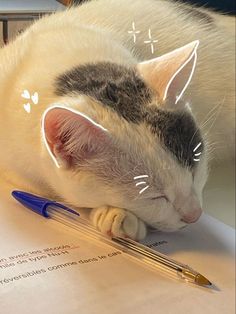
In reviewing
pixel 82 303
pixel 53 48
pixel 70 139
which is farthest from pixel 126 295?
pixel 53 48

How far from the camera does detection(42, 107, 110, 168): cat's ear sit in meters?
0.43

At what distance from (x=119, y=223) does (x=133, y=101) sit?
110 millimetres

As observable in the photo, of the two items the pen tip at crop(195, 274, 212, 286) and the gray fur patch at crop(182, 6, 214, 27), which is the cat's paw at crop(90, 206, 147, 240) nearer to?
the pen tip at crop(195, 274, 212, 286)

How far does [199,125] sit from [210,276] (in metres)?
0.18

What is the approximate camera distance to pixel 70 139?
45cm

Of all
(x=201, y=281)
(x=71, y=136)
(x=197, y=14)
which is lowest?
(x=201, y=281)

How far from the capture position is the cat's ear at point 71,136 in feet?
1.42

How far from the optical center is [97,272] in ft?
1.40

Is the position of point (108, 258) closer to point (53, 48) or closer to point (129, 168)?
point (129, 168)

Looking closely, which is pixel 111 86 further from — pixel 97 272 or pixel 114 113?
pixel 97 272

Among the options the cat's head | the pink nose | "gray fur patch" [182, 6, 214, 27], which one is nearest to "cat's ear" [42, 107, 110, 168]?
the cat's head

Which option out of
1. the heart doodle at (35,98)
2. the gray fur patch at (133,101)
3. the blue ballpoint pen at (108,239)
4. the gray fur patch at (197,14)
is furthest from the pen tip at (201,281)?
the gray fur patch at (197,14)

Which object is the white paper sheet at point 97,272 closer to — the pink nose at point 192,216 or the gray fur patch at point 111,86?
the pink nose at point 192,216

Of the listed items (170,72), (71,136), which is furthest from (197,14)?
(71,136)
